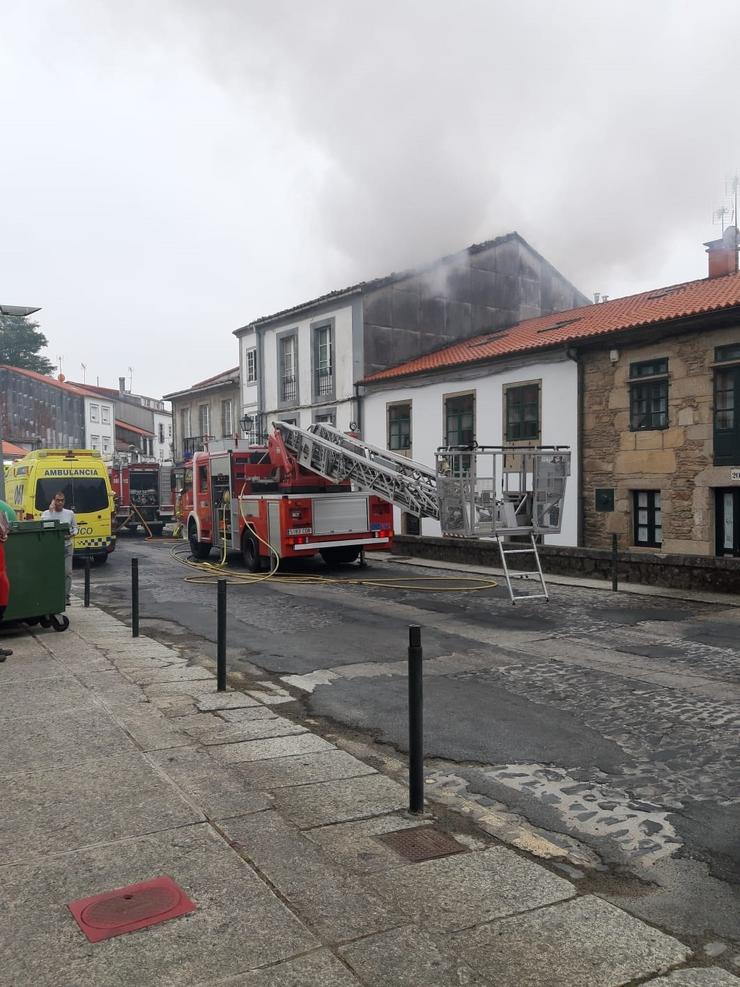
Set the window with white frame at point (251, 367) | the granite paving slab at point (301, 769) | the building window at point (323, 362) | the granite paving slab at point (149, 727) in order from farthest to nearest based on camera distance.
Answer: the window with white frame at point (251, 367)
the building window at point (323, 362)
the granite paving slab at point (149, 727)
the granite paving slab at point (301, 769)

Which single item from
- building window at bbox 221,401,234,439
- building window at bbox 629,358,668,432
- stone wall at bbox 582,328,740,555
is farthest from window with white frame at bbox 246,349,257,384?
building window at bbox 629,358,668,432

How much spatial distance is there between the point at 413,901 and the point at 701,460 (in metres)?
16.4

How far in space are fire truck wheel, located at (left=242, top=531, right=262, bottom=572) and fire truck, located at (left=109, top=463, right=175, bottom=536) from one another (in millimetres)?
13058

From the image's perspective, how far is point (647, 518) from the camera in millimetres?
19500

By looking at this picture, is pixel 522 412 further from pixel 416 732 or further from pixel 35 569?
pixel 416 732

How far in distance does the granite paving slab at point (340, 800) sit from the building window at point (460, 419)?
755 inches

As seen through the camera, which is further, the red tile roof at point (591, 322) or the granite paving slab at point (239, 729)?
the red tile roof at point (591, 322)

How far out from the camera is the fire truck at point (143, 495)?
30.4 m

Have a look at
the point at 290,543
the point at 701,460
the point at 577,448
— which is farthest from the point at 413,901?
the point at 577,448

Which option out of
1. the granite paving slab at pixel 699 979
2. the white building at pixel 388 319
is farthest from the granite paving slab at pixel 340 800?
the white building at pixel 388 319

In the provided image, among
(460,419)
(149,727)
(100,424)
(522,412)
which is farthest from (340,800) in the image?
(100,424)

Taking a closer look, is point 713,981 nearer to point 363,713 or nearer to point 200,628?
point 363,713

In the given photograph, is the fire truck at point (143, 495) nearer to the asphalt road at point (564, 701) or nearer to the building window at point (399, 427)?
the building window at point (399, 427)

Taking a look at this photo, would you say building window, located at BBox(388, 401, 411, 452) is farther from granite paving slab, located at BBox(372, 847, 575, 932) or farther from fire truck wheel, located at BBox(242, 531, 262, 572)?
granite paving slab, located at BBox(372, 847, 575, 932)
